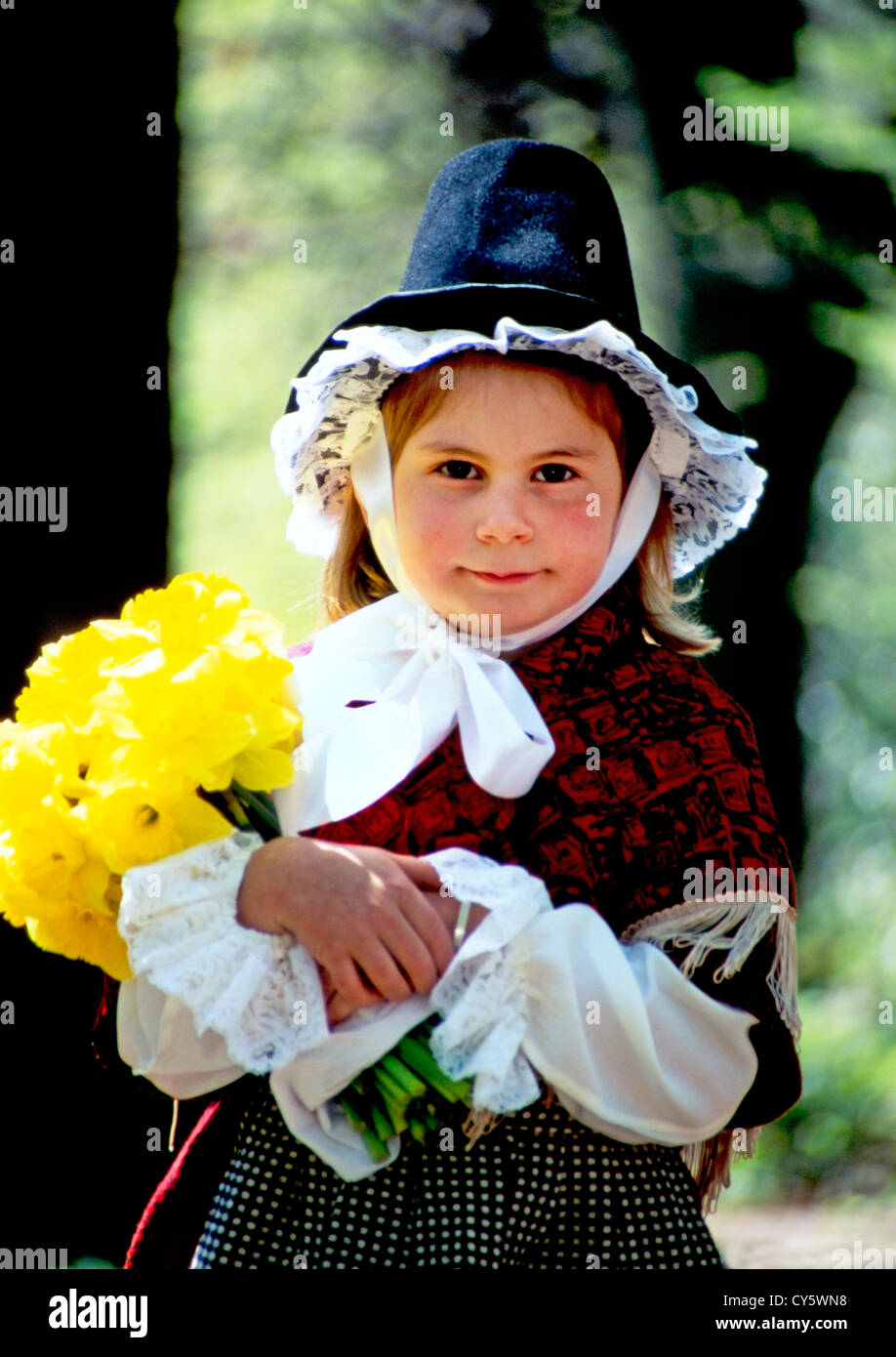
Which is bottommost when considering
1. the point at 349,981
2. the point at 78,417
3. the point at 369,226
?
the point at 349,981

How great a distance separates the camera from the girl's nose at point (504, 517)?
7.23 ft

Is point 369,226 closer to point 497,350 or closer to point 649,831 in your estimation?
point 497,350

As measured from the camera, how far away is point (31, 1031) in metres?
3.29

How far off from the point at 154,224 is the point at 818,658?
3715 millimetres

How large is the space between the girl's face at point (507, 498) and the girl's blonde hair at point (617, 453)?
0.07 feet

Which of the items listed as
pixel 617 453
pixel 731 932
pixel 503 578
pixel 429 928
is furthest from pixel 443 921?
pixel 617 453

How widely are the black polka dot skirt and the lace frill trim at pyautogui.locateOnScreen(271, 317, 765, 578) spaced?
0.97 metres

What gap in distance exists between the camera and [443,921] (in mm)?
2035

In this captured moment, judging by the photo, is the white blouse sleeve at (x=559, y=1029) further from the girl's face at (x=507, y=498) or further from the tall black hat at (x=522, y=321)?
the tall black hat at (x=522, y=321)

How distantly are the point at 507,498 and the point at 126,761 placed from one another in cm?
65

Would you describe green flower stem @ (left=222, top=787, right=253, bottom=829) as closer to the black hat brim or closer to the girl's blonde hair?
the girl's blonde hair

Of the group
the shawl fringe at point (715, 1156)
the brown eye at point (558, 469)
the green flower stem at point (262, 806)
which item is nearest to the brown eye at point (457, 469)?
the brown eye at point (558, 469)

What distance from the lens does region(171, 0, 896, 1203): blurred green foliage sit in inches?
228

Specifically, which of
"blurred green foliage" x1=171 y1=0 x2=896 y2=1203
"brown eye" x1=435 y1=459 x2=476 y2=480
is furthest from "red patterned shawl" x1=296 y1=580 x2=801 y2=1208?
"blurred green foliage" x1=171 y1=0 x2=896 y2=1203
